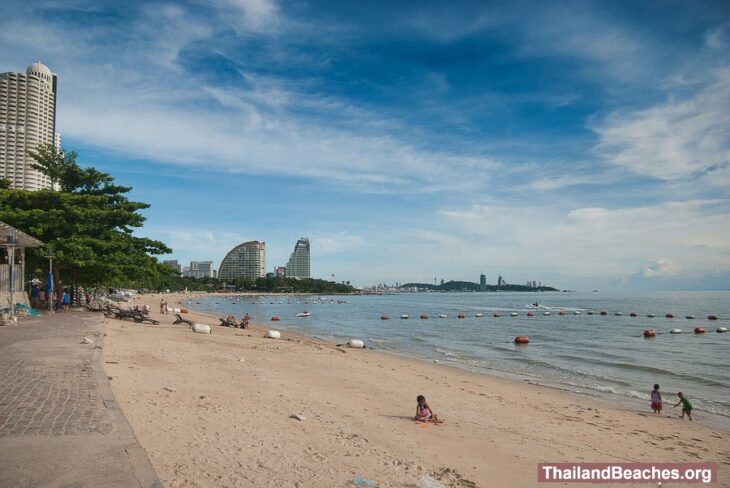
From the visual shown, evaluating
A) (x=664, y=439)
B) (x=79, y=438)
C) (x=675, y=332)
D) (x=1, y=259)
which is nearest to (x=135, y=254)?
(x=1, y=259)

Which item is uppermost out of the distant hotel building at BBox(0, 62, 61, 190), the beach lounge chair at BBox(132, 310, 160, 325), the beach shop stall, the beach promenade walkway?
the distant hotel building at BBox(0, 62, 61, 190)

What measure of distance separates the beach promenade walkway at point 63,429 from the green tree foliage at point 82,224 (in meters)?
15.5

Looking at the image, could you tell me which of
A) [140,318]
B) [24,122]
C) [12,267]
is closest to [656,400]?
[12,267]

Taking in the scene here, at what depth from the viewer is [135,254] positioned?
91.0 ft

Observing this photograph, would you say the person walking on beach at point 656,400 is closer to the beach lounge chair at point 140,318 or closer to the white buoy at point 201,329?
the white buoy at point 201,329

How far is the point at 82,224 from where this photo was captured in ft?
85.4

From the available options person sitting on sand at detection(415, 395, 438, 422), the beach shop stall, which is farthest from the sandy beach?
the beach shop stall

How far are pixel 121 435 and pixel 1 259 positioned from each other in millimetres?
25641

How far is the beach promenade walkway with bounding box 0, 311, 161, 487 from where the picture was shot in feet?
15.0

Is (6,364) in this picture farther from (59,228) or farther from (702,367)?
(702,367)

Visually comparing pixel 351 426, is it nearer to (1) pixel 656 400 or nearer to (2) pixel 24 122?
(1) pixel 656 400

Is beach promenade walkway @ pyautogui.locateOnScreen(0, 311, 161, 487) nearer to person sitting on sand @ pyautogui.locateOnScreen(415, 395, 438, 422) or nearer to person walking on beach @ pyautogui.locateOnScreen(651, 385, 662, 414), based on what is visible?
person sitting on sand @ pyautogui.locateOnScreen(415, 395, 438, 422)

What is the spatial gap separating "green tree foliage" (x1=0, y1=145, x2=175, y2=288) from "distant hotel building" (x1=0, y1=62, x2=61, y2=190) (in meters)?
29.6

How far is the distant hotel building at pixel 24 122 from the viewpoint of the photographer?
54.8 m
